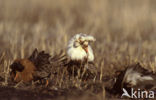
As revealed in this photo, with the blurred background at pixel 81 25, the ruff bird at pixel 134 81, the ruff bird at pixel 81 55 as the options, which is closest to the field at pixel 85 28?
the blurred background at pixel 81 25

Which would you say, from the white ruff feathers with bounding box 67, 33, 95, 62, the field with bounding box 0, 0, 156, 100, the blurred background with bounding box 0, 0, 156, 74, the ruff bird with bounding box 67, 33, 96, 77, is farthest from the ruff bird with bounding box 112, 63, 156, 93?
the blurred background with bounding box 0, 0, 156, 74

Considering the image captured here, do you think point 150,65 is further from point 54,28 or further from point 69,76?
point 54,28

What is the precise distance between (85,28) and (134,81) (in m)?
6.12

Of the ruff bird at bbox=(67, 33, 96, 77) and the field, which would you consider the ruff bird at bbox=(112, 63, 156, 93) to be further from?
the field

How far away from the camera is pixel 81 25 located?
39.7 feet

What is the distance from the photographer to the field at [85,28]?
7.57 meters

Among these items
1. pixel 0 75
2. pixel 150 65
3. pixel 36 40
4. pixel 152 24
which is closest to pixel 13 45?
pixel 36 40

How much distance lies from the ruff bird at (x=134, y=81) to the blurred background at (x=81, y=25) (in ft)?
7.02

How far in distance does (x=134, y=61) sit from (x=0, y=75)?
2.75m

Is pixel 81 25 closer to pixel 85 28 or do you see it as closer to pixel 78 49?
pixel 85 28

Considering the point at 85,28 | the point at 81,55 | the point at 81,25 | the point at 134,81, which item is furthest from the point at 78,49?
the point at 81,25

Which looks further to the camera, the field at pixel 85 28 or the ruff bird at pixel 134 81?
the field at pixel 85 28

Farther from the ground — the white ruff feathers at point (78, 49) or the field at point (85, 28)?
the field at point (85, 28)

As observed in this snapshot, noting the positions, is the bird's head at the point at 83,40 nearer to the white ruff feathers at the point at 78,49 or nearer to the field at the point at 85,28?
the white ruff feathers at the point at 78,49
